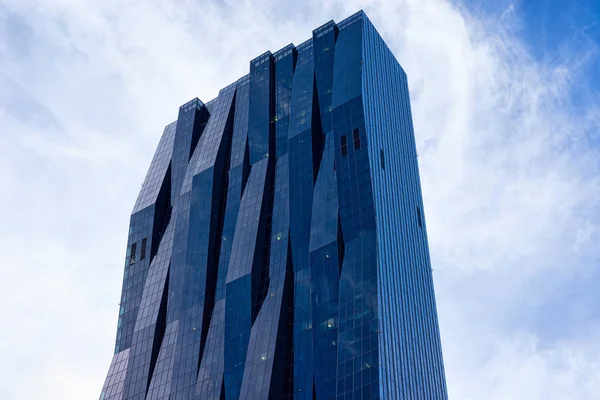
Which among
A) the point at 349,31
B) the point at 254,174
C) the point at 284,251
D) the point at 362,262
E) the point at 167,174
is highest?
the point at 349,31

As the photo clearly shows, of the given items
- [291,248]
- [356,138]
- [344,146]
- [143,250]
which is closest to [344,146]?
[344,146]

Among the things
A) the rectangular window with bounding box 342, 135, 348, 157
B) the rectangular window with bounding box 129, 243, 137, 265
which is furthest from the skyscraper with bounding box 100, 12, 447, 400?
the rectangular window with bounding box 129, 243, 137, 265

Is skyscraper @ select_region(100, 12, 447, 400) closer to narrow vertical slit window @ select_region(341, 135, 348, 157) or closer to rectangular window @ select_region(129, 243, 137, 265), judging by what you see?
narrow vertical slit window @ select_region(341, 135, 348, 157)

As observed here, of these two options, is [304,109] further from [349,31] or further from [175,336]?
[175,336]

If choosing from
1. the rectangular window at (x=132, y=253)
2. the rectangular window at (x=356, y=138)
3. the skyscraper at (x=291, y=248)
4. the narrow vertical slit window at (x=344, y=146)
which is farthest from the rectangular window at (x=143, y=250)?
the rectangular window at (x=356, y=138)

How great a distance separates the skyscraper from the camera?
12888cm

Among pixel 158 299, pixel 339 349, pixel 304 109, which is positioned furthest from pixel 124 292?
pixel 339 349

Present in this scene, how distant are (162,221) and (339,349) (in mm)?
67647

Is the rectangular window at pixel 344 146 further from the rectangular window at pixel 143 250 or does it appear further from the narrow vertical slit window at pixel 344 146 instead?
the rectangular window at pixel 143 250

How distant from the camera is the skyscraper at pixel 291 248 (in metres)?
129

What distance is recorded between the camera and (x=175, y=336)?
152 m

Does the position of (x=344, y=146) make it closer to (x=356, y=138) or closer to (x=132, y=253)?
(x=356, y=138)

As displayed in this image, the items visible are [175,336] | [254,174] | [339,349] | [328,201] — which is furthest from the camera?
[254,174]

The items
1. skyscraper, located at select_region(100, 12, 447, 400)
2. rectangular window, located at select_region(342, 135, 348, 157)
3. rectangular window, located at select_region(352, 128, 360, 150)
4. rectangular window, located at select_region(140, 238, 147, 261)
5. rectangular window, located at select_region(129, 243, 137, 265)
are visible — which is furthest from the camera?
rectangular window, located at select_region(129, 243, 137, 265)
